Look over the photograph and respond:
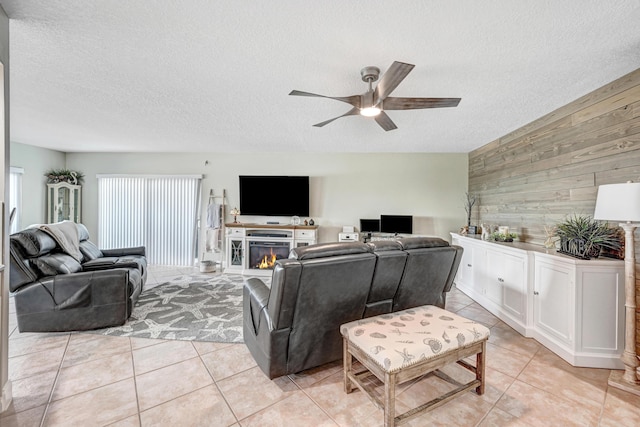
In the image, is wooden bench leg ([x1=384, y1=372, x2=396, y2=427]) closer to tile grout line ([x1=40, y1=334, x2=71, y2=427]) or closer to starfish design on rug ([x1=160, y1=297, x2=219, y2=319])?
tile grout line ([x1=40, y1=334, x2=71, y2=427])

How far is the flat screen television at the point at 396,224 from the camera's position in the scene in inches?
193

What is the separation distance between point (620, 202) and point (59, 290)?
15.8 feet

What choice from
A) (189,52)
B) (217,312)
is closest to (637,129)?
(189,52)

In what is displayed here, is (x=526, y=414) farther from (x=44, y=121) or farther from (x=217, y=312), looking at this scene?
(x=44, y=121)

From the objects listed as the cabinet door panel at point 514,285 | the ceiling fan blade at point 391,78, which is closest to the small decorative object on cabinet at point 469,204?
the cabinet door panel at point 514,285

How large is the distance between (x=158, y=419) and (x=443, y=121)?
12.9ft

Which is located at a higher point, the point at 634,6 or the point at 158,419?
the point at 634,6

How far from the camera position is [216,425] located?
1565 mm

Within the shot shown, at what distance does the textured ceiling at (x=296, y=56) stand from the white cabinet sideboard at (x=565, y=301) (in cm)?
159

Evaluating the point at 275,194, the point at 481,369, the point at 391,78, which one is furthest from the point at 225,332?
the point at 275,194

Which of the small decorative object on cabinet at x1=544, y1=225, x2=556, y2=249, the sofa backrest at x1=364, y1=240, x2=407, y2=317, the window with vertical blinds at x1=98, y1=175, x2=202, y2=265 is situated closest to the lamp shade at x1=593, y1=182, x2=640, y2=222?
the small decorative object on cabinet at x1=544, y1=225, x2=556, y2=249

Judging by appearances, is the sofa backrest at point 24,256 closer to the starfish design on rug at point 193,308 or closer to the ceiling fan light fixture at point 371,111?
the starfish design on rug at point 193,308

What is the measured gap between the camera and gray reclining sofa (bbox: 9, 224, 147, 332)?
254 centimetres

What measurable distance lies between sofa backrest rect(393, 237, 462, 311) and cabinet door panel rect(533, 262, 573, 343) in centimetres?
91
